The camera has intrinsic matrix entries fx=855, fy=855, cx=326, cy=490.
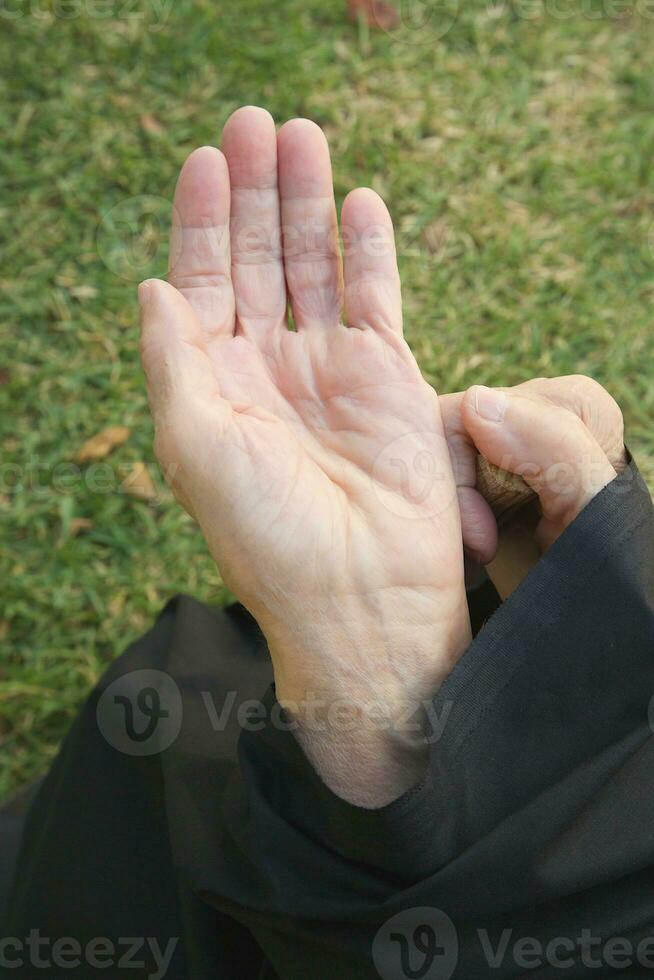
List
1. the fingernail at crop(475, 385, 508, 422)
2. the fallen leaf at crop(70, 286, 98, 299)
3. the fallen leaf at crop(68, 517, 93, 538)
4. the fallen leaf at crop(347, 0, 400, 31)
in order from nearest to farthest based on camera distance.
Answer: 1. the fingernail at crop(475, 385, 508, 422)
2. the fallen leaf at crop(68, 517, 93, 538)
3. the fallen leaf at crop(70, 286, 98, 299)
4. the fallen leaf at crop(347, 0, 400, 31)

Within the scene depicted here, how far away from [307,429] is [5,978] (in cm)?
113

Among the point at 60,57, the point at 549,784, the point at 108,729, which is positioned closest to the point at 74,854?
the point at 108,729

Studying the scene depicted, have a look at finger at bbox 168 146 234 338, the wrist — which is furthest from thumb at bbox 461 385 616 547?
finger at bbox 168 146 234 338

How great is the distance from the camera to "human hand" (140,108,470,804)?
1.26 m

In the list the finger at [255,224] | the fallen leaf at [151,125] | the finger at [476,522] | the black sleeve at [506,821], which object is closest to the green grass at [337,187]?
the fallen leaf at [151,125]

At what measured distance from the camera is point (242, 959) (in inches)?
53.5

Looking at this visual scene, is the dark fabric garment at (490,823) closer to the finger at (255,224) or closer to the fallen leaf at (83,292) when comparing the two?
the finger at (255,224)

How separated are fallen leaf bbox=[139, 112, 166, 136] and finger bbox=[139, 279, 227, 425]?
4.74ft

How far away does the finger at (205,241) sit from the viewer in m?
1.49

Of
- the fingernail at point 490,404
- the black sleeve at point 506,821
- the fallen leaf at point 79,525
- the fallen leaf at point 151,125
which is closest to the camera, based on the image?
the black sleeve at point 506,821

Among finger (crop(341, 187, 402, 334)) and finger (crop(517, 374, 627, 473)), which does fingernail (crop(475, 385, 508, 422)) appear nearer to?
finger (crop(517, 374, 627, 473))

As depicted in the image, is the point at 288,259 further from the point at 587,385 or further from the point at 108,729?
the point at 108,729

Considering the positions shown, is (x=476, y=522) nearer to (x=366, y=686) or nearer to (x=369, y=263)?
(x=366, y=686)

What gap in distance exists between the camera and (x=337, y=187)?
252cm
